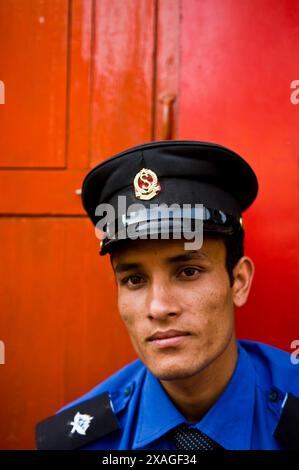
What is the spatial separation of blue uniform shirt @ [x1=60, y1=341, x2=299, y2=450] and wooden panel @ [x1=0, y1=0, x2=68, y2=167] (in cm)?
99

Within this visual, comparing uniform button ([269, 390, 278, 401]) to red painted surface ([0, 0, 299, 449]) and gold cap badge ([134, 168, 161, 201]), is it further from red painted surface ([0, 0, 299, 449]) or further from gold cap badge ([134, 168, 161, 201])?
gold cap badge ([134, 168, 161, 201])

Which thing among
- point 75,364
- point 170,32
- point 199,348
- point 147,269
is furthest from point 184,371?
point 170,32

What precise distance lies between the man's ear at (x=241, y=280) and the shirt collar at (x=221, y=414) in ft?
0.63

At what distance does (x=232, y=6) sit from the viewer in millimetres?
1833

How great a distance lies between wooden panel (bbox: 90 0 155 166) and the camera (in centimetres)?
194

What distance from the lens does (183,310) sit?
53.2 inches

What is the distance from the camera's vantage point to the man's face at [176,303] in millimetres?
1341

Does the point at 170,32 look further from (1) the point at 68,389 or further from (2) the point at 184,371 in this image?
(1) the point at 68,389

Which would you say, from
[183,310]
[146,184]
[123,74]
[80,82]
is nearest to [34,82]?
[80,82]

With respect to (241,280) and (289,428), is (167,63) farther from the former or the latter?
(289,428)

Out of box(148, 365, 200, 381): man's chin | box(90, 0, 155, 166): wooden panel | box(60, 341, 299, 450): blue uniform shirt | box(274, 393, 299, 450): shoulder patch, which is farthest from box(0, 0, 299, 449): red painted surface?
box(148, 365, 200, 381): man's chin

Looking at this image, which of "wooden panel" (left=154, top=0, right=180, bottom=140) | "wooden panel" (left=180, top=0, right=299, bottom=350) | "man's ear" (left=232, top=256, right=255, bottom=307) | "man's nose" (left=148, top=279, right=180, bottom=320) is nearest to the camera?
"man's nose" (left=148, top=279, right=180, bottom=320)

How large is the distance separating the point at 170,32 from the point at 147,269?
3.47ft

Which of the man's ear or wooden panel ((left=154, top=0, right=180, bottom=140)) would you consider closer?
the man's ear
